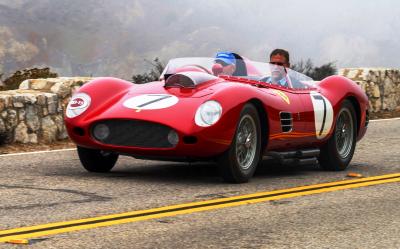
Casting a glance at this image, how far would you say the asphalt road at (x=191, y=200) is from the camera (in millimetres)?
6289

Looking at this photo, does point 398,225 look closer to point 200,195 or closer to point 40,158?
point 200,195

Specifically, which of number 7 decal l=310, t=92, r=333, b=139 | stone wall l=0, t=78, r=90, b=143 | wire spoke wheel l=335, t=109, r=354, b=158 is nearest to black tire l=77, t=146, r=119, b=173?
number 7 decal l=310, t=92, r=333, b=139

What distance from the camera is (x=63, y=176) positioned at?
367 inches

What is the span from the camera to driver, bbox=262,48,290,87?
10.3 meters

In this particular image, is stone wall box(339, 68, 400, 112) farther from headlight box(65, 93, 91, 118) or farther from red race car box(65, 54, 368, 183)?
headlight box(65, 93, 91, 118)

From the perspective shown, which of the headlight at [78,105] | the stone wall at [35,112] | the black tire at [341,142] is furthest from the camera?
the stone wall at [35,112]

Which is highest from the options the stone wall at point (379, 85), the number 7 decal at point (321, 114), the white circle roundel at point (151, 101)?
the white circle roundel at point (151, 101)

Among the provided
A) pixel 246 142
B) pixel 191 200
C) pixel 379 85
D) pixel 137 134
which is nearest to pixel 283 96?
pixel 246 142

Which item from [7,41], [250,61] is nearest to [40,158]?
[250,61]

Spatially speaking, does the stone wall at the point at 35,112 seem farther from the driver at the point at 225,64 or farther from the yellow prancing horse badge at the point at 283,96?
the yellow prancing horse badge at the point at 283,96

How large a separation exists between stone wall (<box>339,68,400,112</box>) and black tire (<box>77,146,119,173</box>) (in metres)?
12.8

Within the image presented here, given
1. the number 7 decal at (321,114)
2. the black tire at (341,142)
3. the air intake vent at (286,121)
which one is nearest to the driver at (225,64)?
the air intake vent at (286,121)

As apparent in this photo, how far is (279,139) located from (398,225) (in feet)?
8.94

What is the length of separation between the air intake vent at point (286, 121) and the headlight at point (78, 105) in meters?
1.96
